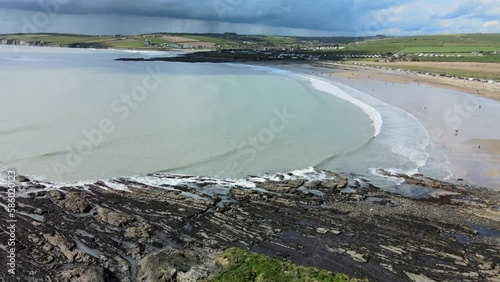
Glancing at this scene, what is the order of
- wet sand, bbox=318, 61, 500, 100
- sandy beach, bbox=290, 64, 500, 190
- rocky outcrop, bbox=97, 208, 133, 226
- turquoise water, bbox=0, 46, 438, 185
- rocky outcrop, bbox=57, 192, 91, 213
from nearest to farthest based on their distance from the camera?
rocky outcrop, bbox=97, 208, 133, 226 < rocky outcrop, bbox=57, 192, 91, 213 < turquoise water, bbox=0, 46, 438, 185 < sandy beach, bbox=290, 64, 500, 190 < wet sand, bbox=318, 61, 500, 100

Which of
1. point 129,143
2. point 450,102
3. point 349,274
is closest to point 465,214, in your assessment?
point 349,274

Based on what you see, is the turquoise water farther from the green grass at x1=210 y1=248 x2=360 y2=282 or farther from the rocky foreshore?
the green grass at x1=210 y1=248 x2=360 y2=282

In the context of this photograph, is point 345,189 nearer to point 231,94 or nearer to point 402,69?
point 231,94

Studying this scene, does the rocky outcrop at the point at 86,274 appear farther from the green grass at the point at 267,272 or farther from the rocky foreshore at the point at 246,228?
the green grass at the point at 267,272

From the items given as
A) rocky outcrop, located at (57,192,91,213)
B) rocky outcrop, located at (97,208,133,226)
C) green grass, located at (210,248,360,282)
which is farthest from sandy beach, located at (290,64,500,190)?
rocky outcrop, located at (57,192,91,213)

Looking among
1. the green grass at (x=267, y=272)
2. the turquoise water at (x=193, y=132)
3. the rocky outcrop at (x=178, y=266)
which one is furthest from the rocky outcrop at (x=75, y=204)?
the green grass at (x=267, y=272)

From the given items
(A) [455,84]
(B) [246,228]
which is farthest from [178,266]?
(A) [455,84]
